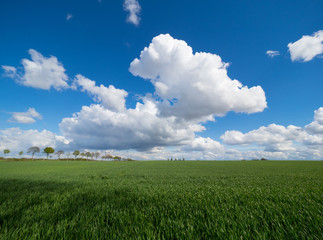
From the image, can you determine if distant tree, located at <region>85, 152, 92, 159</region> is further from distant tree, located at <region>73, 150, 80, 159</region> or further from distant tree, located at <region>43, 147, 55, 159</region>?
Result: distant tree, located at <region>43, 147, 55, 159</region>

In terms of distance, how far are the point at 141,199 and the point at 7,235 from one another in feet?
8.48

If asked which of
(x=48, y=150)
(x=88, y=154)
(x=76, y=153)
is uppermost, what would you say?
(x=48, y=150)

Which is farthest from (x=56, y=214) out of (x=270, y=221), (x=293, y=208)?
(x=293, y=208)

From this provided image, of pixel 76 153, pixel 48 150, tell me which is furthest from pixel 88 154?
pixel 48 150

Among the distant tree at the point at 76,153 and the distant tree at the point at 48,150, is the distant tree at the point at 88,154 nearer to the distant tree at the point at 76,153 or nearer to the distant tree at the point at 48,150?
the distant tree at the point at 76,153

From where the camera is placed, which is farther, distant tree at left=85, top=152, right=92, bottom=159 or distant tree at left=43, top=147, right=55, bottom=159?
distant tree at left=85, top=152, right=92, bottom=159

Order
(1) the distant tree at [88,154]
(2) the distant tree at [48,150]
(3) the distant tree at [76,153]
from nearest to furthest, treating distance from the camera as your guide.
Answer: (2) the distant tree at [48,150]
(3) the distant tree at [76,153]
(1) the distant tree at [88,154]

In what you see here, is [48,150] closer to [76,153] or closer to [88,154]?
[76,153]

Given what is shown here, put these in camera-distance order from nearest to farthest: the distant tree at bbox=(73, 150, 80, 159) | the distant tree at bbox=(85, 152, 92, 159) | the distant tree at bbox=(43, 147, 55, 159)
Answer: the distant tree at bbox=(43, 147, 55, 159)
the distant tree at bbox=(73, 150, 80, 159)
the distant tree at bbox=(85, 152, 92, 159)

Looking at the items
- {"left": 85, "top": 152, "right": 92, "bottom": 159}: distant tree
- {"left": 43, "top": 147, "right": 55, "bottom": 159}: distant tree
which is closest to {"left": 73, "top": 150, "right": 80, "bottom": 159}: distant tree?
{"left": 85, "top": 152, "right": 92, "bottom": 159}: distant tree

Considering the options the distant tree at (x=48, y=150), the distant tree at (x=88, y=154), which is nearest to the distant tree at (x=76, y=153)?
the distant tree at (x=88, y=154)

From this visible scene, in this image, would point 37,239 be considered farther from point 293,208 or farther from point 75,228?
point 293,208

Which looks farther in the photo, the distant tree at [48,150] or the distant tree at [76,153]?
the distant tree at [76,153]

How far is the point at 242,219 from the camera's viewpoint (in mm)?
2414
